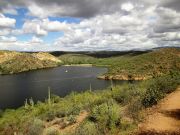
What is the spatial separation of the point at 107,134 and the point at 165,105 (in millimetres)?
6117

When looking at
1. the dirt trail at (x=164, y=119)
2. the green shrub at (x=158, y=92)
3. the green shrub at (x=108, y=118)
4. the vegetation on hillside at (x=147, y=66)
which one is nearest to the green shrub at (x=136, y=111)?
the dirt trail at (x=164, y=119)

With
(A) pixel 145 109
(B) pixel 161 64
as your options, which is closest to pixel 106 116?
(A) pixel 145 109

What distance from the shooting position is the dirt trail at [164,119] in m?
14.7

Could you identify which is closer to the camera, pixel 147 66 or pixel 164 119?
pixel 164 119

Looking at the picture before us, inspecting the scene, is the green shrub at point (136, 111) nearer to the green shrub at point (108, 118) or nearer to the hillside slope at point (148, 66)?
the green shrub at point (108, 118)

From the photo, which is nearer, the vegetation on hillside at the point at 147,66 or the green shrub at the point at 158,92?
the green shrub at the point at 158,92

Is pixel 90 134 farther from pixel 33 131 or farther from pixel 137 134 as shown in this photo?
pixel 33 131

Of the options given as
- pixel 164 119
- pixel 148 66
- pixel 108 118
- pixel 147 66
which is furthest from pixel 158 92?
pixel 147 66

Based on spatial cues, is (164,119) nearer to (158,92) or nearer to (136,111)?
(136,111)

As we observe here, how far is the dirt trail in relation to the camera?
48.1 feet

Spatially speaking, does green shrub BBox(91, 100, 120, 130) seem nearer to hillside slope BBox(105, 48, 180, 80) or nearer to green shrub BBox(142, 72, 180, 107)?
green shrub BBox(142, 72, 180, 107)

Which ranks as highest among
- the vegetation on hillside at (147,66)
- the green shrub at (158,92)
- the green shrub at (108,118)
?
the green shrub at (158,92)

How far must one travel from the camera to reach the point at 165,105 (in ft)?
65.5

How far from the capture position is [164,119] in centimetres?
1683
